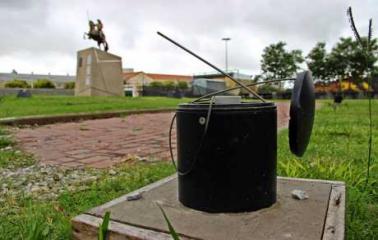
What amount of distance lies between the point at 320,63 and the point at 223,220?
3243cm

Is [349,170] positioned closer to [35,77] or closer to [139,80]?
[139,80]

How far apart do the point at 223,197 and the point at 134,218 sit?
15.1 inches

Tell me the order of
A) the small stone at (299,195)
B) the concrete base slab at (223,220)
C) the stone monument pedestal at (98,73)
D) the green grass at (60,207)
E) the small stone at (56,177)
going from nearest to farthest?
the concrete base slab at (223,220), the green grass at (60,207), the small stone at (299,195), the small stone at (56,177), the stone monument pedestal at (98,73)

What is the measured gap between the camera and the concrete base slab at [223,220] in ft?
4.57

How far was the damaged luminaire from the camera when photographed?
61.7 inches

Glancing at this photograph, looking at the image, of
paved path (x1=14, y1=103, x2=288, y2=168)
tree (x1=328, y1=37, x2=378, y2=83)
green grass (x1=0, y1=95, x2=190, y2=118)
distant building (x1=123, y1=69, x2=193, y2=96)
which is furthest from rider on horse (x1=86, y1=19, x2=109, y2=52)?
tree (x1=328, y1=37, x2=378, y2=83)

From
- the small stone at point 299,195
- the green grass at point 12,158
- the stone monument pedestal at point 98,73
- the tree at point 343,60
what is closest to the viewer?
the small stone at point 299,195

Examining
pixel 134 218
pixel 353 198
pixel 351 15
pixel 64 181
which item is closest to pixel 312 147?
pixel 353 198

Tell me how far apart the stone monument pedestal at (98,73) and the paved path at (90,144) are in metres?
12.2

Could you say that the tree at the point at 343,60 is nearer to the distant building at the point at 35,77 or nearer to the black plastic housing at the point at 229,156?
the black plastic housing at the point at 229,156

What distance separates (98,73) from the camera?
18391mm

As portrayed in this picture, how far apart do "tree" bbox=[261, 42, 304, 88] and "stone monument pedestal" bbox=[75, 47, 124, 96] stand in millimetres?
18645

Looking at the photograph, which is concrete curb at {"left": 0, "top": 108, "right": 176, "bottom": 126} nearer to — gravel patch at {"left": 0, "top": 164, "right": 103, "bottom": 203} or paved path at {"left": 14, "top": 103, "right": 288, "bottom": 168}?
paved path at {"left": 14, "top": 103, "right": 288, "bottom": 168}

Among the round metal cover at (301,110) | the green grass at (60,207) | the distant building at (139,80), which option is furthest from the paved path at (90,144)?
the distant building at (139,80)
